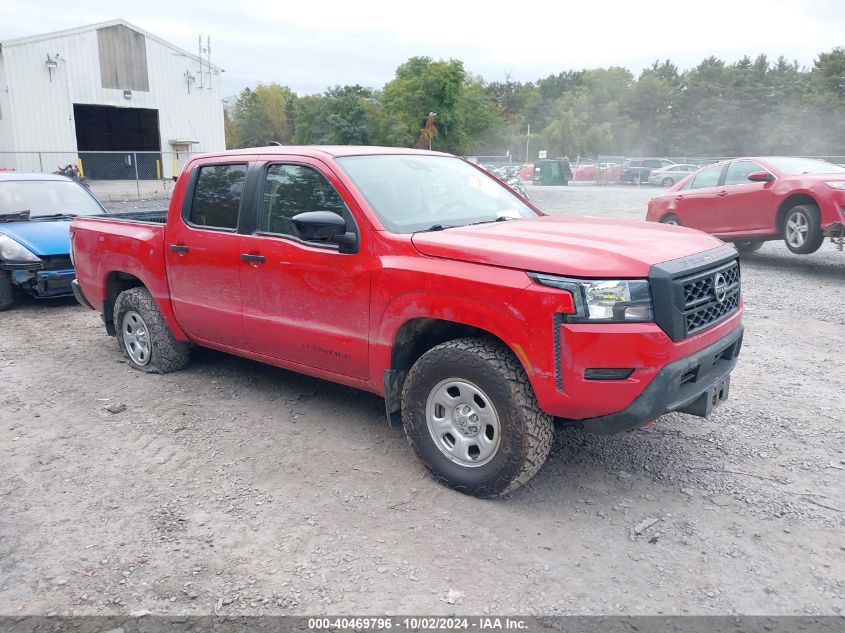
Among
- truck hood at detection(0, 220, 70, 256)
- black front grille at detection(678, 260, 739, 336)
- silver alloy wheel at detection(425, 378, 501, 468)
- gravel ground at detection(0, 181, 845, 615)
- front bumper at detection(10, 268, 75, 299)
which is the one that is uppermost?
truck hood at detection(0, 220, 70, 256)

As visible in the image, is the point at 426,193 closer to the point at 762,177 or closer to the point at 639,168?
the point at 762,177

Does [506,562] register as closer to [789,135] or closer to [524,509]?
[524,509]

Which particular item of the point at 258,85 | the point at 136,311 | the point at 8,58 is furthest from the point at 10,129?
the point at 258,85

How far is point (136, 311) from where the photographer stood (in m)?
5.88

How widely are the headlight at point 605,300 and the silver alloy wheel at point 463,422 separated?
A: 70 centimetres

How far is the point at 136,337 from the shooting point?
6.03m

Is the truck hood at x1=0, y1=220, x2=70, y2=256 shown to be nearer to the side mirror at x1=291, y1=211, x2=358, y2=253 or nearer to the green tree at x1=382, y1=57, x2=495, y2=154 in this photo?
the side mirror at x1=291, y1=211, x2=358, y2=253

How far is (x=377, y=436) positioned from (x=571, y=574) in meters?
1.82

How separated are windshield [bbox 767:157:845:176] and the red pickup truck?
7056 mm

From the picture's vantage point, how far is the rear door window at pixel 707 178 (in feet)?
37.2

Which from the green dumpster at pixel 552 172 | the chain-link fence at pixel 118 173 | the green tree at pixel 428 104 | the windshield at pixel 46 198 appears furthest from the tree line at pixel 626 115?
the windshield at pixel 46 198

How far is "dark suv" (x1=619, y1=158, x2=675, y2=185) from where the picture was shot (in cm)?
3894

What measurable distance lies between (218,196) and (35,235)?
15.3ft

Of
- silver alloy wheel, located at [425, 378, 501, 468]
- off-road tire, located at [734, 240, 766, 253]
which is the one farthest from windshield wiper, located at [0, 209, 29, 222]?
off-road tire, located at [734, 240, 766, 253]
